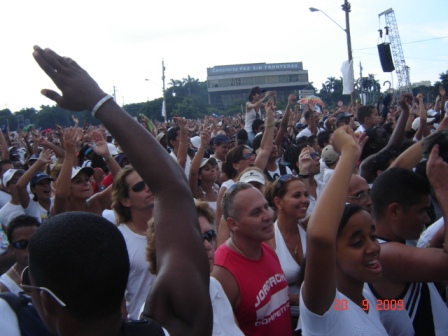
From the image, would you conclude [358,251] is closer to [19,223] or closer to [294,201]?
[294,201]

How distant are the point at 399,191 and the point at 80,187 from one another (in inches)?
140

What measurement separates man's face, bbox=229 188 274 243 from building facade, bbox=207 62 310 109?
103m

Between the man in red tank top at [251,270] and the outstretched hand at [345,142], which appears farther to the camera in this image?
the man in red tank top at [251,270]

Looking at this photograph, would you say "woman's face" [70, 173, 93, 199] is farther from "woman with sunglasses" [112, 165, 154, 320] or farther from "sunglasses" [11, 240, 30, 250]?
"sunglasses" [11, 240, 30, 250]

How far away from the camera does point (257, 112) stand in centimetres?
1035

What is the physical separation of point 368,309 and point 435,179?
2.58ft

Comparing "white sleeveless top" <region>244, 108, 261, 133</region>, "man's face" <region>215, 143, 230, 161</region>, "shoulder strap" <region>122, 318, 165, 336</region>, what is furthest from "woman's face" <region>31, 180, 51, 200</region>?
"white sleeveless top" <region>244, 108, 261, 133</region>

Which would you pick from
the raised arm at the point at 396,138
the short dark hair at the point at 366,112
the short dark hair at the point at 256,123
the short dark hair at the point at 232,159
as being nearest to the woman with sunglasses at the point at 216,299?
the raised arm at the point at 396,138

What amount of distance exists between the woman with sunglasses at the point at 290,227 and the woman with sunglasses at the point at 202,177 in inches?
66.4

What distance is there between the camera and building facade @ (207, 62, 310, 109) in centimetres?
10738

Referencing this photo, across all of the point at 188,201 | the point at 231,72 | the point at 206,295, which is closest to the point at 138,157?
the point at 188,201

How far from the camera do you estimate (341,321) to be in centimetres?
214

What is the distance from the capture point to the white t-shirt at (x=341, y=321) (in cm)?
213

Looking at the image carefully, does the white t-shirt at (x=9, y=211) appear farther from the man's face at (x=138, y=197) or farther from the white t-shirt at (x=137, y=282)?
the white t-shirt at (x=137, y=282)
